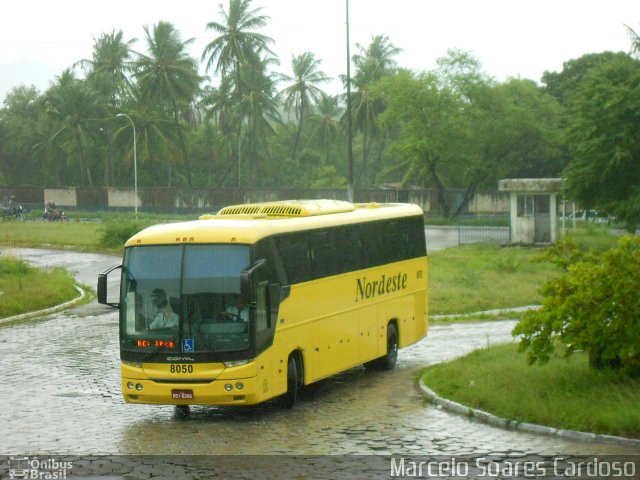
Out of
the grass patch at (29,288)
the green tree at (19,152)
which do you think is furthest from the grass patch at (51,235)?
the green tree at (19,152)

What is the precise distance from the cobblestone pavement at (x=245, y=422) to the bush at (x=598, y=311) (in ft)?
5.05

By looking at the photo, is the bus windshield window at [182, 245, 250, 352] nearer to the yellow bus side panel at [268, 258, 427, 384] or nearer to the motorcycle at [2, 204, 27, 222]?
the yellow bus side panel at [268, 258, 427, 384]

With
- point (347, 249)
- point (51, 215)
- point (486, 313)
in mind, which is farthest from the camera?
point (51, 215)

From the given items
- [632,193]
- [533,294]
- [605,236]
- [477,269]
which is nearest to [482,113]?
[605,236]

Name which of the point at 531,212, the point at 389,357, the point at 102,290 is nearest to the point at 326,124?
the point at 531,212

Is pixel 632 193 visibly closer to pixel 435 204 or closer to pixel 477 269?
pixel 477 269

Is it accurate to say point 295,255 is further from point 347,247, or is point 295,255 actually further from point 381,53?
point 381,53

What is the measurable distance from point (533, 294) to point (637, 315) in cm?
1779

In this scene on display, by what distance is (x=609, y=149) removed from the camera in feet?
143

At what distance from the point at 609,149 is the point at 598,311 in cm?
3140

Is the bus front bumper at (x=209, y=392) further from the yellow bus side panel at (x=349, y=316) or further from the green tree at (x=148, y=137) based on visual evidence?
the green tree at (x=148, y=137)

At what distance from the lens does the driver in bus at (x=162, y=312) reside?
46.2 ft

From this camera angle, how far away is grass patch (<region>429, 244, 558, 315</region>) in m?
29.0

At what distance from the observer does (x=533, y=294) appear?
31000 mm
